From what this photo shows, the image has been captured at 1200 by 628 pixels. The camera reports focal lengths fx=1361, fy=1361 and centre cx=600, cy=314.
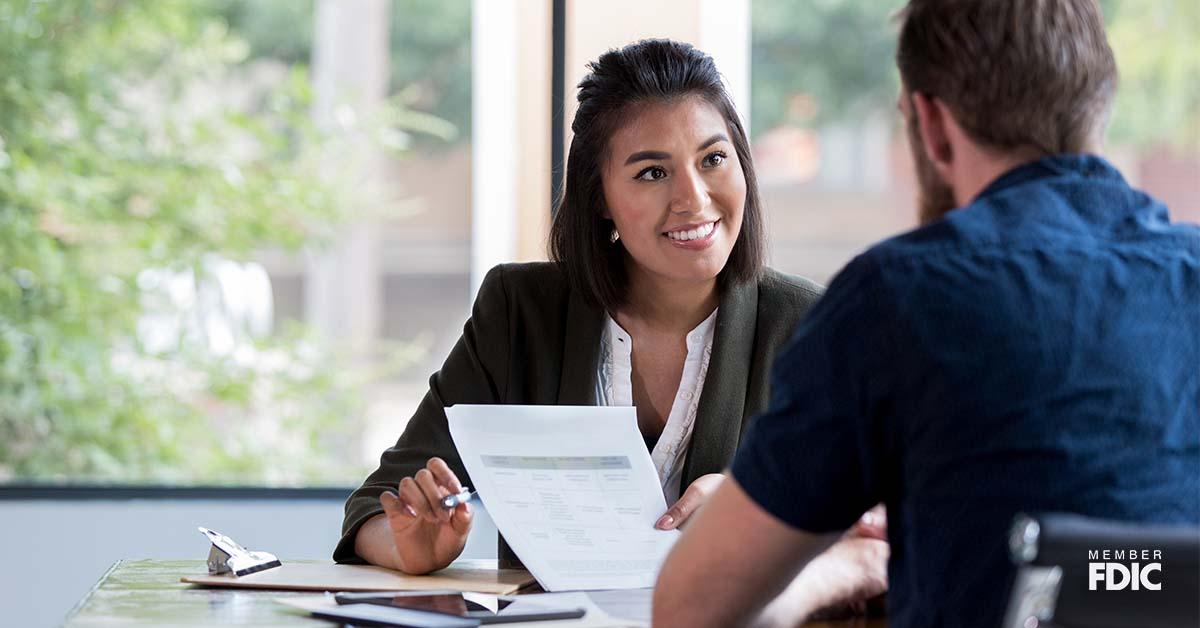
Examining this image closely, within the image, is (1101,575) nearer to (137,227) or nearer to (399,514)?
(399,514)

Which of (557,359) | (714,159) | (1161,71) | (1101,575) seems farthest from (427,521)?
(1161,71)

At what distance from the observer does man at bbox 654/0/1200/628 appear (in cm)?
100

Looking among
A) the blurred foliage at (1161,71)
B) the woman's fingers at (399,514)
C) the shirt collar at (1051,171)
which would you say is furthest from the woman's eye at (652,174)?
the blurred foliage at (1161,71)

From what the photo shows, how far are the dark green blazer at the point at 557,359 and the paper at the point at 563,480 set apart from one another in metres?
0.29

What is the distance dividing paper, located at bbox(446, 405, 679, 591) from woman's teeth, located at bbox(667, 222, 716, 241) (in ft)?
1.52

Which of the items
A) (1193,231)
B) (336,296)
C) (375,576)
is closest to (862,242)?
(336,296)

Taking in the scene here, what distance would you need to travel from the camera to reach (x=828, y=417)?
40.9 inches

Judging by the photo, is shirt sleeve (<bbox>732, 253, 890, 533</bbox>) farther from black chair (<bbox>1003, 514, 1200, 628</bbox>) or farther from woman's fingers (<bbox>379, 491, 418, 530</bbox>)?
woman's fingers (<bbox>379, 491, 418, 530</bbox>)

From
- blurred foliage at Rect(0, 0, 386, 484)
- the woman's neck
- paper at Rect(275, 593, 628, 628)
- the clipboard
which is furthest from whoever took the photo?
blurred foliage at Rect(0, 0, 386, 484)

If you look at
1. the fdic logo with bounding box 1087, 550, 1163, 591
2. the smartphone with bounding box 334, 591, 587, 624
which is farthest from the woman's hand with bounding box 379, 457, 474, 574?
the fdic logo with bounding box 1087, 550, 1163, 591

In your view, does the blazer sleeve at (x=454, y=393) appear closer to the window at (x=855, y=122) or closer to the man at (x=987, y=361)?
the man at (x=987, y=361)

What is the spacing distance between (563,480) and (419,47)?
290 centimetres

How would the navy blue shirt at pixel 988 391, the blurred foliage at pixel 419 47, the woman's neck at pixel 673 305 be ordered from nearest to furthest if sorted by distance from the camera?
1. the navy blue shirt at pixel 988 391
2. the woman's neck at pixel 673 305
3. the blurred foliage at pixel 419 47

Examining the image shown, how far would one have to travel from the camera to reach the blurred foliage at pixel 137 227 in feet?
12.4
